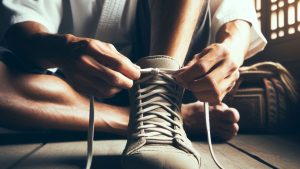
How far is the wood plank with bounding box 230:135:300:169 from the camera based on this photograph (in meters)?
0.68

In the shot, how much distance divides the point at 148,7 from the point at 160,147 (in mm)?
375

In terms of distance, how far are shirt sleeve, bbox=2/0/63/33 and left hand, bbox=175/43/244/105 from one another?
37cm

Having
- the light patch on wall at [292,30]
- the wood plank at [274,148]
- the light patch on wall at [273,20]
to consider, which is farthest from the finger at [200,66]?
the light patch on wall at [273,20]

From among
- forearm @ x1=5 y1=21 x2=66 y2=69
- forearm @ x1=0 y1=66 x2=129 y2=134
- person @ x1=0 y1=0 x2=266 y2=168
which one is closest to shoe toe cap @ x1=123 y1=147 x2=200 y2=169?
person @ x1=0 y1=0 x2=266 y2=168

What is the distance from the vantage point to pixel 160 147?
1.87 ft

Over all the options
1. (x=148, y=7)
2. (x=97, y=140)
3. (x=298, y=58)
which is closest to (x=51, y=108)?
(x=97, y=140)

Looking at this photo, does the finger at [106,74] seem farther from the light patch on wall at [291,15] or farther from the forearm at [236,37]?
the light patch on wall at [291,15]

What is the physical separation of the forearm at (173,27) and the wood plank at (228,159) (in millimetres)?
187

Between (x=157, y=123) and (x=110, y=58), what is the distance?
0.14 metres

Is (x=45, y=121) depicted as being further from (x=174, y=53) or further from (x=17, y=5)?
(x=174, y=53)

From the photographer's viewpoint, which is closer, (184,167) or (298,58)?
(184,167)

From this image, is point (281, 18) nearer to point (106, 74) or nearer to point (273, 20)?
point (273, 20)

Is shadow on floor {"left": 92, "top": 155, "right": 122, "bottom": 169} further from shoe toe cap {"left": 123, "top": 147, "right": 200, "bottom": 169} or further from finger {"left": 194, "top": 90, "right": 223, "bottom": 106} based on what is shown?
finger {"left": 194, "top": 90, "right": 223, "bottom": 106}

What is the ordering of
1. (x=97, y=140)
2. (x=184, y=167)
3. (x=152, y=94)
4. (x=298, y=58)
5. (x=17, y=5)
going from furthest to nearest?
(x=298, y=58) < (x=97, y=140) < (x=17, y=5) < (x=152, y=94) < (x=184, y=167)
